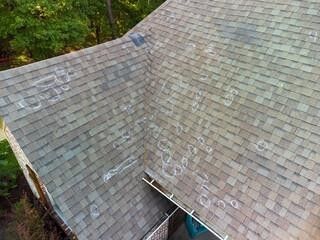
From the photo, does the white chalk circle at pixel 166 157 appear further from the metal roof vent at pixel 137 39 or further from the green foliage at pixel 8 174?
the green foliage at pixel 8 174

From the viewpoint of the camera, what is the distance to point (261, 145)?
6.22 m

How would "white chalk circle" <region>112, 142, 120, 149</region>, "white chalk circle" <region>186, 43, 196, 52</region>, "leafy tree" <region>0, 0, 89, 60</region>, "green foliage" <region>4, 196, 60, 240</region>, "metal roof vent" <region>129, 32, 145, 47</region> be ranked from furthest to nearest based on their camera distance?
1. "leafy tree" <region>0, 0, 89, 60</region>
2. "metal roof vent" <region>129, 32, 145, 47</region>
3. "white chalk circle" <region>186, 43, 196, 52</region>
4. "green foliage" <region>4, 196, 60, 240</region>
5. "white chalk circle" <region>112, 142, 120, 149</region>

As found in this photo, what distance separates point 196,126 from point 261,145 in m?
1.51

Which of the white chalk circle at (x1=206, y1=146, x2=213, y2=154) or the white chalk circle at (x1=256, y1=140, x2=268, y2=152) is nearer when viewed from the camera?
the white chalk circle at (x1=256, y1=140, x2=268, y2=152)

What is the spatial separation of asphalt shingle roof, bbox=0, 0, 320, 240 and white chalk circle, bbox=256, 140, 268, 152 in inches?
0.8

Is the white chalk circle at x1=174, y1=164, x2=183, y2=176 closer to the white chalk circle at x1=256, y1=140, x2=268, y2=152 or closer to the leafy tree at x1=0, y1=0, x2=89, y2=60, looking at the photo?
the white chalk circle at x1=256, y1=140, x2=268, y2=152

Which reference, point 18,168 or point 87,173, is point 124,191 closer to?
point 87,173

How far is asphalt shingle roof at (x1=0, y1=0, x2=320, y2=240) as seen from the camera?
586 cm

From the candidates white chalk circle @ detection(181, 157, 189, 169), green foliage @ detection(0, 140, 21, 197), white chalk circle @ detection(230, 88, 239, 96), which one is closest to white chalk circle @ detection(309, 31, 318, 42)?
white chalk circle @ detection(230, 88, 239, 96)

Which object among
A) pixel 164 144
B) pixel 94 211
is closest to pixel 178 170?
pixel 164 144

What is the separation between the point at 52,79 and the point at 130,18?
12.6 m

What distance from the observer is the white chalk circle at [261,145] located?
6171 millimetres

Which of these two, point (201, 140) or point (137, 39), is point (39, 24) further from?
point (201, 140)

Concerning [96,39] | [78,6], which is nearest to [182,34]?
[78,6]
